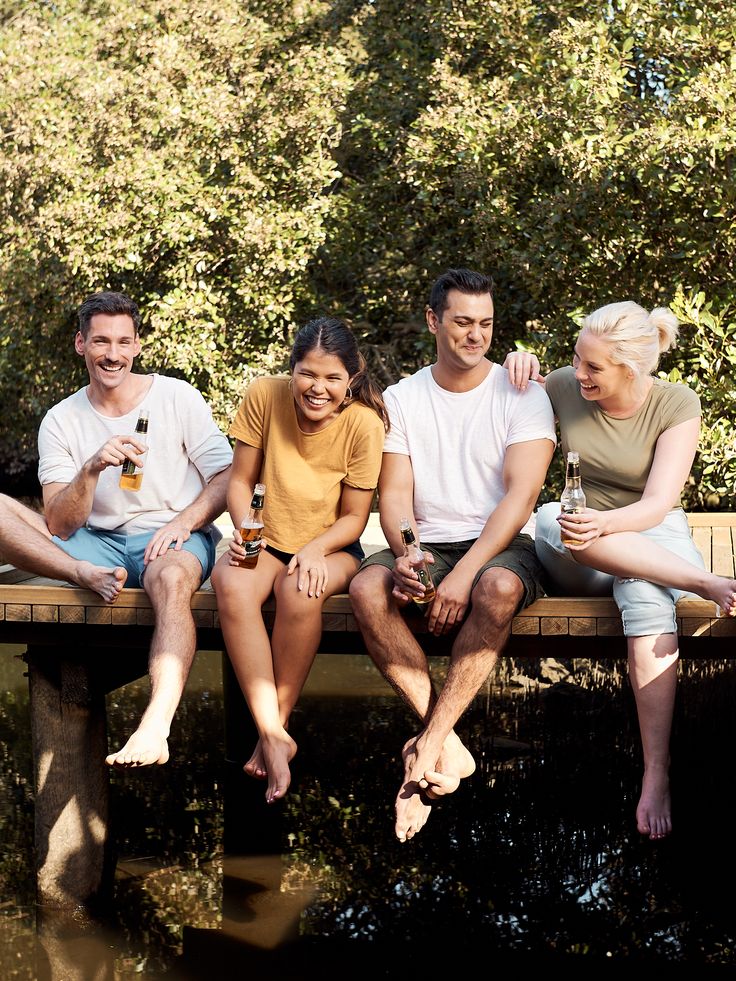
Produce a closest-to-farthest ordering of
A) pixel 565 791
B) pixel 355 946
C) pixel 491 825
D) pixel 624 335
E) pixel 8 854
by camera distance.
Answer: pixel 624 335
pixel 355 946
pixel 8 854
pixel 491 825
pixel 565 791

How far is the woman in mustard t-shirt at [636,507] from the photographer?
378cm

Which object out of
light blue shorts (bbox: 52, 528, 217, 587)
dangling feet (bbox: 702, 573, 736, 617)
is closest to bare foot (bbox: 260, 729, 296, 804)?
light blue shorts (bbox: 52, 528, 217, 587)

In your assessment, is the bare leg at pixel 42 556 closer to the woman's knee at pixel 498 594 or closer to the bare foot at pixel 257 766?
the bare foot at pixel 257 766

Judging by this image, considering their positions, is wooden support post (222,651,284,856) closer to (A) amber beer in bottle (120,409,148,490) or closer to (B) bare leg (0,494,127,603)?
(B) bare leg (0,494,127,603)

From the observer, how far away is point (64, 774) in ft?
15.7

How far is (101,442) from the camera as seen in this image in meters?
4.51

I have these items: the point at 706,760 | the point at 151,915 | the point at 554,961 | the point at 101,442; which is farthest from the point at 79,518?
the point at 706,760

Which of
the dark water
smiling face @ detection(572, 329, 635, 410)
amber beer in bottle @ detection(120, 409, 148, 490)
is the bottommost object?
the dark water

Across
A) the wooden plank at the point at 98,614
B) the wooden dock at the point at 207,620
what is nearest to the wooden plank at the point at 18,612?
the wooden dock at the point at 207,620

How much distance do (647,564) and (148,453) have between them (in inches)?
74.8

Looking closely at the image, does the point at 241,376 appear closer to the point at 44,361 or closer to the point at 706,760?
the point at 44,361

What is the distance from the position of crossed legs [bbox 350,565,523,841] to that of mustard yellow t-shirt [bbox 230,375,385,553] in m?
0.34

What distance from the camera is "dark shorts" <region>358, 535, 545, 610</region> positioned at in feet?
12.8

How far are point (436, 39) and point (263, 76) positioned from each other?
1464 millimetres
